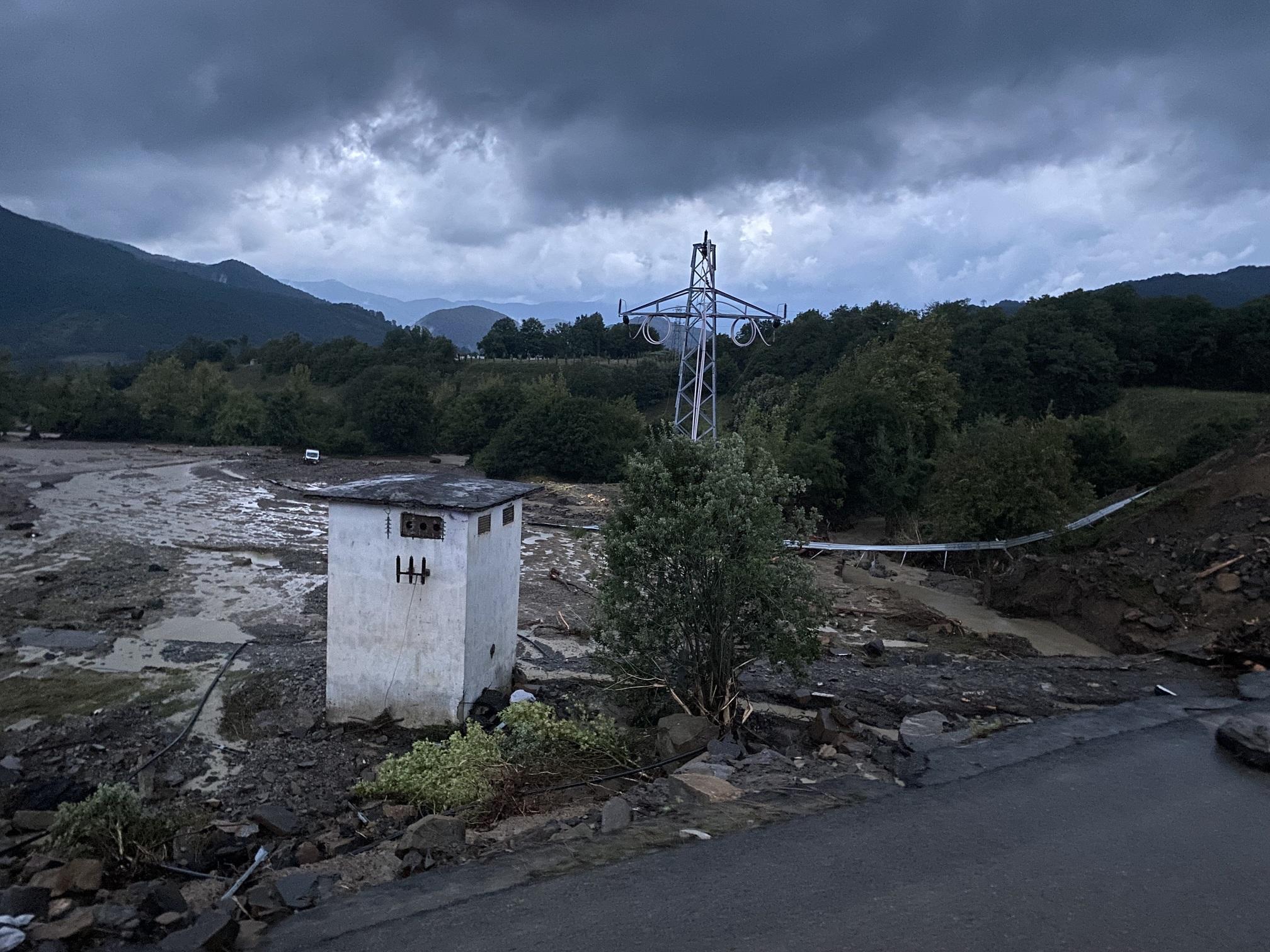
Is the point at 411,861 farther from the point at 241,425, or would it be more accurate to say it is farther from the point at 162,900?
the point at 241,425

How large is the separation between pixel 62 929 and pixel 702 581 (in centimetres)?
652

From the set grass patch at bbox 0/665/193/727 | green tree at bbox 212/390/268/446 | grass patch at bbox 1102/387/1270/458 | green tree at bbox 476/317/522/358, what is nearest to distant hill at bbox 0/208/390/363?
green tree at bbox 476/317/522/358

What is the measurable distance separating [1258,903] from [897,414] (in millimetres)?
29304

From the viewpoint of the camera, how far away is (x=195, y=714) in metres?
12.1

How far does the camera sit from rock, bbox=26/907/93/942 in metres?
6.04

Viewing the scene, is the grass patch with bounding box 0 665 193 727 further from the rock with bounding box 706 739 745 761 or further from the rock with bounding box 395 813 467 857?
the rock with bounding box 706 739 745 761

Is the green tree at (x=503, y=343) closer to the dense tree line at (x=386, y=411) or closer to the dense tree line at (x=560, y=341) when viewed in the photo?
the dense tree line at (x=560, y=341)

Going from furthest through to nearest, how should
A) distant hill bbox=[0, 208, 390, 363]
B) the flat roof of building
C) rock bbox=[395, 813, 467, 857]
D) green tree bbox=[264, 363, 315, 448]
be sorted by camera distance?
distant hill bbox=[0, 208, 390, 363], green tree bbox=[264, 363, 315, 448], the flat roof of building, rock bbox=[395, 813, 467, 857]

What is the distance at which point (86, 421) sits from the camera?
66.8 metres

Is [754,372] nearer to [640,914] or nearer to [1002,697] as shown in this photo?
[1002,697]

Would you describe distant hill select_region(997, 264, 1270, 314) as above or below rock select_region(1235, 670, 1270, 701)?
above

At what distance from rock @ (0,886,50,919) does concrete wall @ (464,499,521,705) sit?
17.8ft

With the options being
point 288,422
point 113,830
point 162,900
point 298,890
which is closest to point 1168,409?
point 298,890

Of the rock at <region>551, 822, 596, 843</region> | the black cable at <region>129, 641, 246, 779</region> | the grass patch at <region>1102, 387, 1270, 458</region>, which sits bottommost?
the black cable at <region>129, 641, 246, 779</region>
